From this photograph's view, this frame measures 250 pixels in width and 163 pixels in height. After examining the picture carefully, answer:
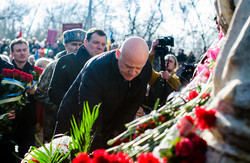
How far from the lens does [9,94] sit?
332cm

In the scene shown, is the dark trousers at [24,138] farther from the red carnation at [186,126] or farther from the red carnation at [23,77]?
the red carnation at [186,126]

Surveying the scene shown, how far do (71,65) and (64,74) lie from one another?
0.44 ft

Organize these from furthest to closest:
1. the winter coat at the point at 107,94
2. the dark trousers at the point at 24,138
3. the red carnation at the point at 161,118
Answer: the dark trousers at the point at 24,138 → the winter coat at the point at 107,94 → the red carnation at the point at 161,118

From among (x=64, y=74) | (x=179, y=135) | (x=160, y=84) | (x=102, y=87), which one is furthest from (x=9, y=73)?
(x=179, y=135)

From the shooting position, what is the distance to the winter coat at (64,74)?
139 inches

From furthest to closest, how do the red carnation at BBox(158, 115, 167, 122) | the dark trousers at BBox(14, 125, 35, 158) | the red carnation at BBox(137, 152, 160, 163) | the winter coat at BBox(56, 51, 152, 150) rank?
1. the dark trousers at BBox(14, 125, 35, 158)
2. the winter coat at BBox(56, 51, 152, 150)
3. the red carnation at BBox(158, 115, 167, 122)
4. the red carnation at BBox(137, 152, 160, 163)

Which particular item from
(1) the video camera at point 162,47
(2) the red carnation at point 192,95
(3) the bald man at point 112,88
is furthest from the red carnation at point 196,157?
(1) the video camera at point 162,47

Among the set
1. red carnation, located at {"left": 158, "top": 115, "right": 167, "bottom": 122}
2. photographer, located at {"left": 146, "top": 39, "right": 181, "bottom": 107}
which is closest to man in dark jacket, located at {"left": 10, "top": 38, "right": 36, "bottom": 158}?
photographer, located at {"left": 146, "top": 39, "right": 181, "bottom": 107}

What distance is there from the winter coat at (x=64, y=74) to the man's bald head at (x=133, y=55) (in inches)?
48.8

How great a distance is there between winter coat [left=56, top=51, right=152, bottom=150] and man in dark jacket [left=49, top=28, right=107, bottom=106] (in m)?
0.78

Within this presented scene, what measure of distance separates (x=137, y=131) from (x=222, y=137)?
1.33 feet

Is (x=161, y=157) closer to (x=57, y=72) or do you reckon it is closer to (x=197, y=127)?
(x=197, y=127)

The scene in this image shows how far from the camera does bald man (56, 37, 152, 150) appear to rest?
93.4 inches

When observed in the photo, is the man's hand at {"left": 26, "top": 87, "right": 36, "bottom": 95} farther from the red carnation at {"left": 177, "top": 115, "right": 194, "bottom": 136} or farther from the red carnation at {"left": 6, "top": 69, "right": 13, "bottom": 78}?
the red carnation at {"left": 177, "top": 115, "right": 194, "bottom": 136}
